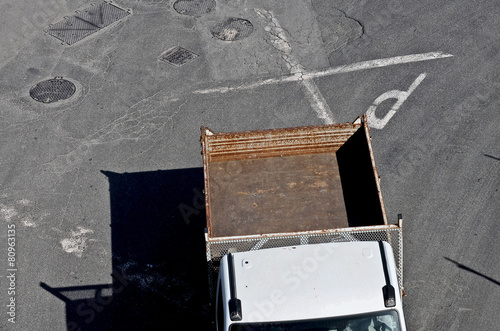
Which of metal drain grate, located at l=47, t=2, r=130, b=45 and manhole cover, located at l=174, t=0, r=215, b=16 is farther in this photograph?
manhole cover, located at l=174, t=0, r=215, b=16

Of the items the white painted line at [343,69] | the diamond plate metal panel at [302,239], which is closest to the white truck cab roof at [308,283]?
the diamond plate metal panel at [302,239]

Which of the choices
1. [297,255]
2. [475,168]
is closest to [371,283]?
[297,255]

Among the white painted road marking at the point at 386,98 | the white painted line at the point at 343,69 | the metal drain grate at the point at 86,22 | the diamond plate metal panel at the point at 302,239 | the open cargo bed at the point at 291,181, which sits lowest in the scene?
the diamond plate metal panel at the point at 302,239

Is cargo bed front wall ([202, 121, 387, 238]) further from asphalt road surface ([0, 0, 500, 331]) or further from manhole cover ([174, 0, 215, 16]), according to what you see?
manhole cover ([174, 0, 215, 16])

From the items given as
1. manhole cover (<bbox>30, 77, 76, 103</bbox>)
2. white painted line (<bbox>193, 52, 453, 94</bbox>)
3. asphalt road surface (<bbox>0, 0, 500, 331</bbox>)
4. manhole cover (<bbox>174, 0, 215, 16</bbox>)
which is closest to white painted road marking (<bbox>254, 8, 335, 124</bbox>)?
asphalt road surface (<bbox>0, 0, 500, 331</bbox>)

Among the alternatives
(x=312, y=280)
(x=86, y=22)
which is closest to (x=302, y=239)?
(x=312, y=280)

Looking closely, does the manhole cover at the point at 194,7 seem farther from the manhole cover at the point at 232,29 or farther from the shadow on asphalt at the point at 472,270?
the shadow on asphalt at the point at 472,270

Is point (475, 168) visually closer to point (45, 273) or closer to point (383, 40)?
point (383, 40)
